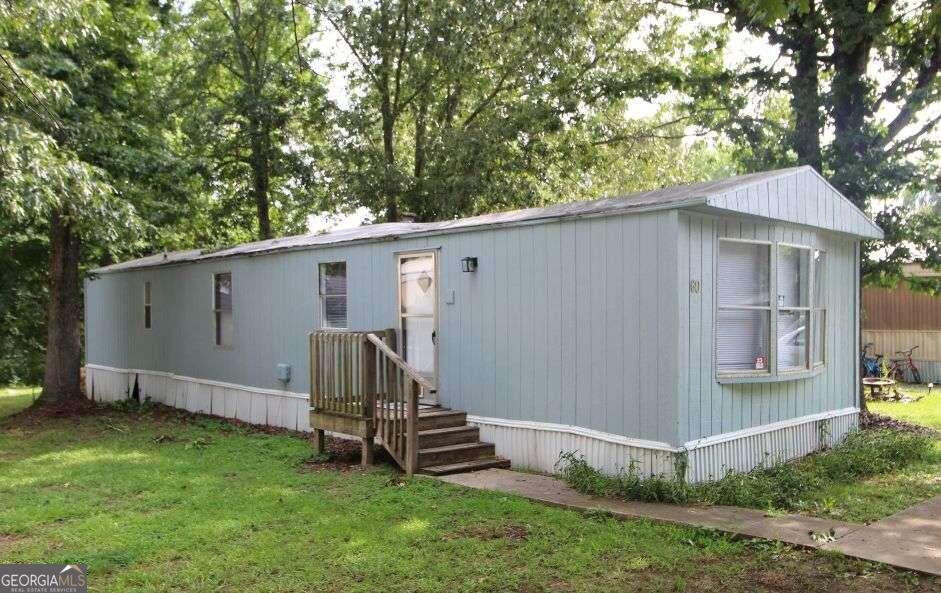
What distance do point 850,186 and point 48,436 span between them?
1140cm

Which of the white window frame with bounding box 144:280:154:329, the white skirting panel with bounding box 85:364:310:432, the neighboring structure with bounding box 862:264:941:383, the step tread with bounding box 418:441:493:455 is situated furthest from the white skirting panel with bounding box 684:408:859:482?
the white window frame with bounding box 144:280:154:329

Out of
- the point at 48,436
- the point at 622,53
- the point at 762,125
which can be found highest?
the point at 622,53

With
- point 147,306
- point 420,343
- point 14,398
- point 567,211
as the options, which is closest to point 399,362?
point 420,343

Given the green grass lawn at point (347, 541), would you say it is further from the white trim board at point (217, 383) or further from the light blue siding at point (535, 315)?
the white trim board at point (217, 383)

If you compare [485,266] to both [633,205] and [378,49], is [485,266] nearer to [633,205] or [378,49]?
[633,205]

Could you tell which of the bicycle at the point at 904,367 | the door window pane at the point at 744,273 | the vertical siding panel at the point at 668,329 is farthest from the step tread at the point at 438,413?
the bicycle at the point at 904,367

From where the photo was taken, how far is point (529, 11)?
14.7 metres

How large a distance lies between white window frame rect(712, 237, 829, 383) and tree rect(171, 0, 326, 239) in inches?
505

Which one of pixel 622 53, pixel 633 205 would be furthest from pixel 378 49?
pixel 633 205

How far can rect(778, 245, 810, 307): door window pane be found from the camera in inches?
301

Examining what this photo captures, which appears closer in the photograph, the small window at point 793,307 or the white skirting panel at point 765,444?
the white skirting panel at point 765,444

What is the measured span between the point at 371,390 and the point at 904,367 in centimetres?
1379

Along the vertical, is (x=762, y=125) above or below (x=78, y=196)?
above

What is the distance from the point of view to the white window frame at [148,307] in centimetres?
1377
